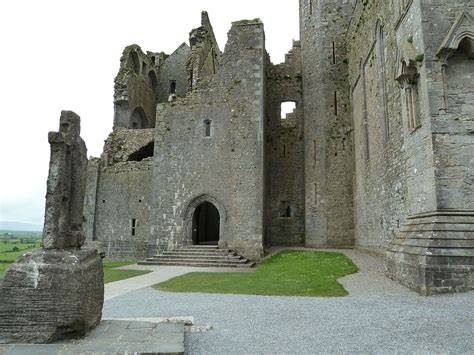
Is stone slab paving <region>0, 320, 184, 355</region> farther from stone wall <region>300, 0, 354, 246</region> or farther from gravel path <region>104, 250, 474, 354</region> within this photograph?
stone wall <region>300, 0, 354, 246</region>

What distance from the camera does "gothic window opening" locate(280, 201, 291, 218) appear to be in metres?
23.5

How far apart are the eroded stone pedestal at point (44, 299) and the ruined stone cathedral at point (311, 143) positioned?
6.96m

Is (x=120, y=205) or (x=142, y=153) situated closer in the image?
(x=120, y=205)

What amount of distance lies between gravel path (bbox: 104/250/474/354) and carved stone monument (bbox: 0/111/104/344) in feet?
5.15

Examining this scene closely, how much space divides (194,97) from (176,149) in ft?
9.83

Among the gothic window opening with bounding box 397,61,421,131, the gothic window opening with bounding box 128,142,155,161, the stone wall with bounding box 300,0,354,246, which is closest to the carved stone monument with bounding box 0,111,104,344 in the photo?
the gothic window opening with bounding box 397,61,421,131

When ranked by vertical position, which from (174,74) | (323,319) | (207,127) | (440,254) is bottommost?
(323,319)

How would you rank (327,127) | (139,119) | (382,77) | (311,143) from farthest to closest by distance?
(139,119) → (311,143) → (327,127) → (382,77)

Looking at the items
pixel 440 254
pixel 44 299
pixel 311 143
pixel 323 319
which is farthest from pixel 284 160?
pixel 44 299

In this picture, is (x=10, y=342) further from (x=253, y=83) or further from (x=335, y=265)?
(x=253, y=83)

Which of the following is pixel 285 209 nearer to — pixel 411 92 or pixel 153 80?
pixel 411 92

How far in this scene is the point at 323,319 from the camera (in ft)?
21.4

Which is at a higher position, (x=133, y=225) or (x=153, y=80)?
(x=153, y=80)

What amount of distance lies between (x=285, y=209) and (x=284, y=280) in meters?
12.1
